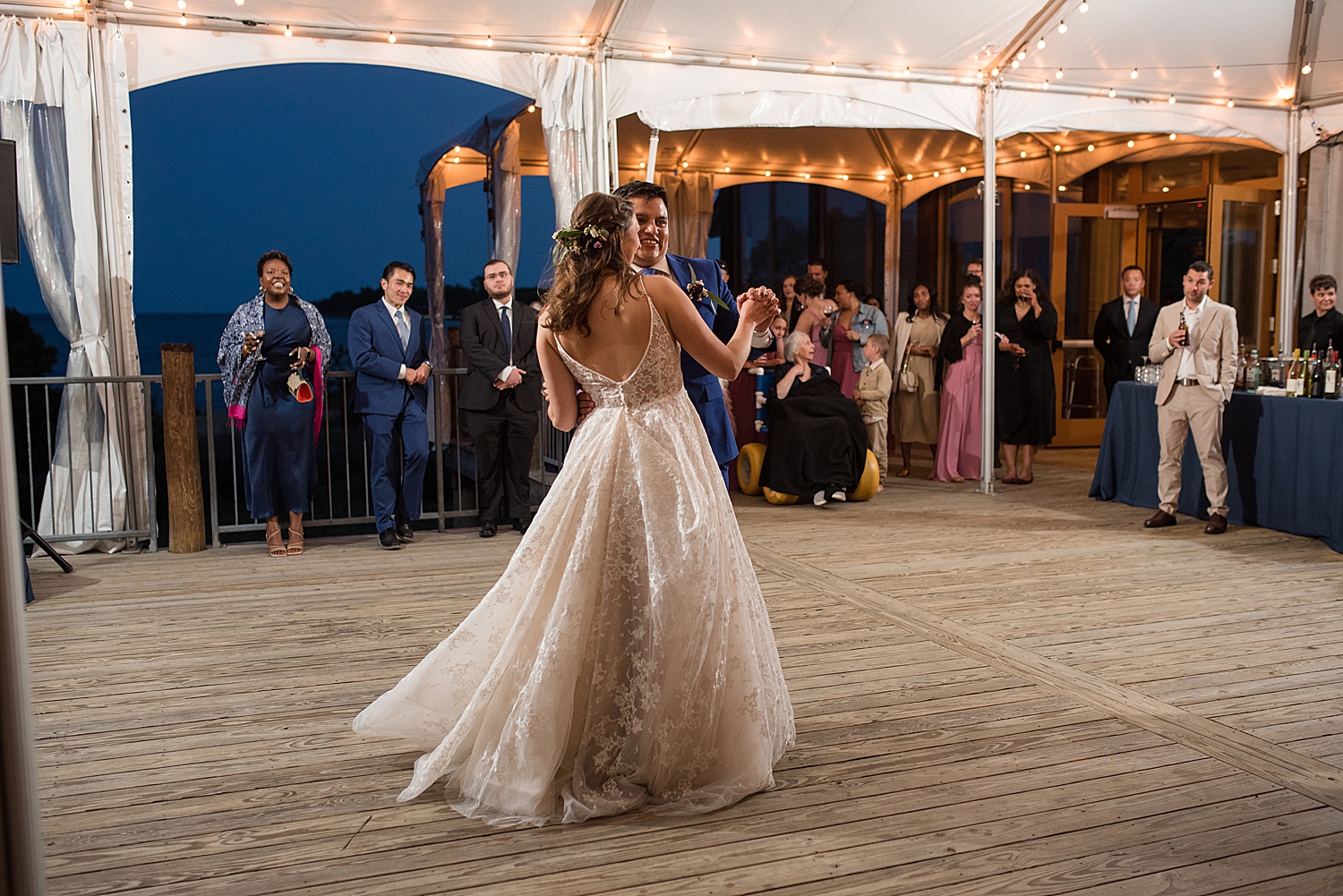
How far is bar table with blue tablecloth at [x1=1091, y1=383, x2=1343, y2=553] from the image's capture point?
566 centimetres

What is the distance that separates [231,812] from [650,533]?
1190 mm

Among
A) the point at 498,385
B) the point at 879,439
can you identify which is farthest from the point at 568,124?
the point at 879,439

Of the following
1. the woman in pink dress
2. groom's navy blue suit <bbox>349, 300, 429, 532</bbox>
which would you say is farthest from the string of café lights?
groom's navy blue suit <bbox>349, 300, 429, 532</bbox>

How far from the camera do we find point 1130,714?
10.2ft

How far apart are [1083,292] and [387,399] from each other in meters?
7.40

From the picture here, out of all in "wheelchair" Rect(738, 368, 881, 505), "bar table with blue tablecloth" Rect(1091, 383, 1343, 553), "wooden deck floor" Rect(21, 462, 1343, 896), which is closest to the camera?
"wooden deck floor" Rect(21, 462, 1343, 896)

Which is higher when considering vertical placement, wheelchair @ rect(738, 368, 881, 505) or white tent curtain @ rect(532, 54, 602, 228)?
white tent curtain @ rect(532, 54, 602, 228)

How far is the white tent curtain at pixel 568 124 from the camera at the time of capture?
6398 millimetres

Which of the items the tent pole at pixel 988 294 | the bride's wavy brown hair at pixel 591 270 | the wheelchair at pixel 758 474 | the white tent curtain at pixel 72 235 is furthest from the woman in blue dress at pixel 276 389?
the tent pole at pixel 988 294

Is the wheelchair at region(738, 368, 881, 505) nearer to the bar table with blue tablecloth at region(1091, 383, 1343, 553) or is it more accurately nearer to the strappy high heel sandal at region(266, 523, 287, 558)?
the bar table with blue tablecloth at region(1091, 383, 1343, 553)

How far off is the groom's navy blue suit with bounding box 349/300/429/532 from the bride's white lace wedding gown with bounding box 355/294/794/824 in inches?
138

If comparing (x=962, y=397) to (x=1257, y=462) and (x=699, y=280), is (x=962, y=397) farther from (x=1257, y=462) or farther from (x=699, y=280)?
(x=699, y=280)

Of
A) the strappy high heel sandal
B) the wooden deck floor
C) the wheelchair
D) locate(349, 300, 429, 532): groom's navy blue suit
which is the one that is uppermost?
locate(349, 300, 429, 532): groom's navy blue suit

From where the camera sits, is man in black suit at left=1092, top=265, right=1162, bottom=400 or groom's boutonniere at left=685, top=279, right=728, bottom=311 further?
man in black suit at left=1092, top=265, right=1162, bottom=400
